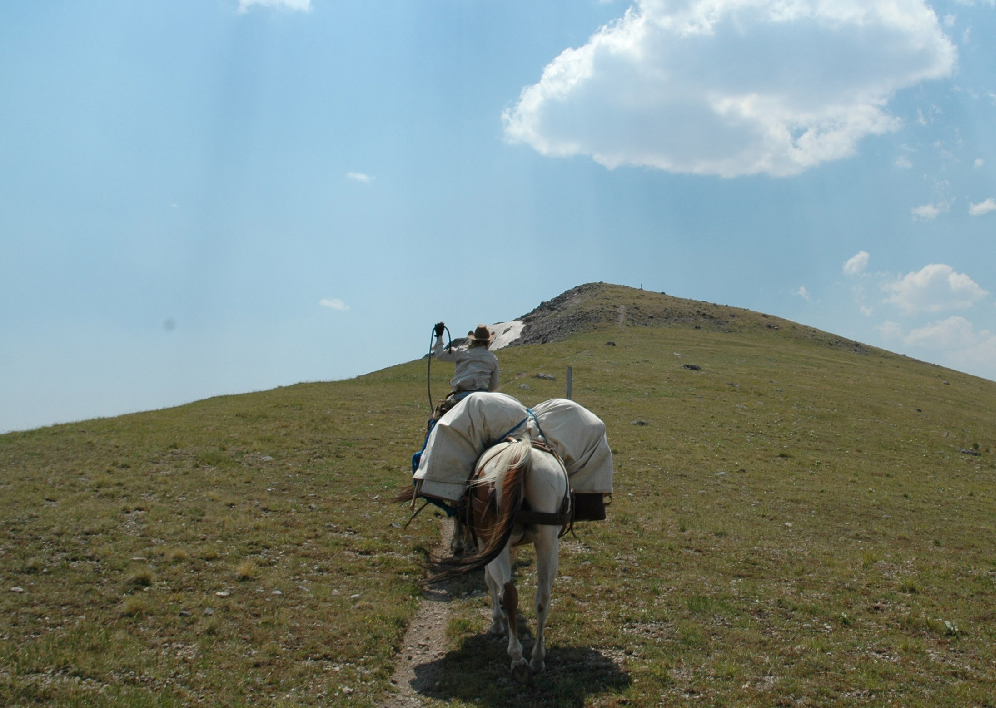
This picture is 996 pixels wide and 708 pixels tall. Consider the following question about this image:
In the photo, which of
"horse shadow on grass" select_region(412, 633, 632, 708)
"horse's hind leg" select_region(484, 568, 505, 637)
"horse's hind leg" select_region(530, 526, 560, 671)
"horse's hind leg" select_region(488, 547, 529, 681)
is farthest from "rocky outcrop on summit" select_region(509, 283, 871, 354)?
"horse's hind leg" select_region(488, 547, 529, 681)

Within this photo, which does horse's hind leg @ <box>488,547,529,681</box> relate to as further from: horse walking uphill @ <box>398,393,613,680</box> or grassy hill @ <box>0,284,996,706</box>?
grassy hill @ <box>0,284,996,706</box>

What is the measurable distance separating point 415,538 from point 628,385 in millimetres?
25236

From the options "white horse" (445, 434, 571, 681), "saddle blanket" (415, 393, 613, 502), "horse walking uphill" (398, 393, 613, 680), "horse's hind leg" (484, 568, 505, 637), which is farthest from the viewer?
"horse's hind leg" (484, 568, 505, 637)

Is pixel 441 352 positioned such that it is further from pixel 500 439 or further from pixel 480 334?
pixel 500 439

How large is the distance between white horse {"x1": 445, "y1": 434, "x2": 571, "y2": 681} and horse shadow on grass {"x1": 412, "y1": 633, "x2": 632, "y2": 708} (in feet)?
0.72

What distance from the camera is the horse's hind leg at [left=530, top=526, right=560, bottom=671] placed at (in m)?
7.50

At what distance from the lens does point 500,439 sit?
8445 mm

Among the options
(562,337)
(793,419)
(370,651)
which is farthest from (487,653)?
(562,337)

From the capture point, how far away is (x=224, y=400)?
3125cm

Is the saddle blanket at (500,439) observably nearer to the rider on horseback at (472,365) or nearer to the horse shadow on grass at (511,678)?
the horse shadow on grass at (511,678)

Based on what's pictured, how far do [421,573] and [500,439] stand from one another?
4047 millimetres

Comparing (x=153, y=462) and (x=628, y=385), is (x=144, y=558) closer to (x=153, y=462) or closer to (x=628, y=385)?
(x=153, y=462)

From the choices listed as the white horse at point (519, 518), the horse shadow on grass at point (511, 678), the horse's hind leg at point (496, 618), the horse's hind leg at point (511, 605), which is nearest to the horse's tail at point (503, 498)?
the white horse at point (519, 518)

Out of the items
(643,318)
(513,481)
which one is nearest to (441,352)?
(513,481)
